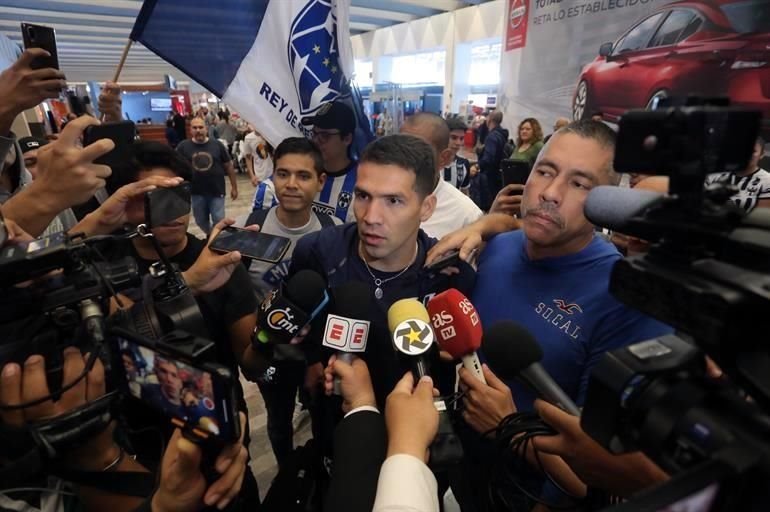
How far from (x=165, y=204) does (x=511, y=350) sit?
82cm

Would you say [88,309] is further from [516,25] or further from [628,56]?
[516,25]

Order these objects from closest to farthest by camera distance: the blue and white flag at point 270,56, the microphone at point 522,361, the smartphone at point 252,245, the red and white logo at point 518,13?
1. the microphone at point 522,361
2. the smartphone at point 252,245
3. the blue and white flag at point 270,56
4. the red and white logo at point 518,13

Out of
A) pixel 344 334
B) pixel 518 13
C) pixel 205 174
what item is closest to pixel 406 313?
pixel 344 334

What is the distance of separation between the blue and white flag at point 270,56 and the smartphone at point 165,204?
57.3 inches

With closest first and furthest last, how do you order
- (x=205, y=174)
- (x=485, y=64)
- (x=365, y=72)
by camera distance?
(x=205, y=174) < (x=485, y=64) < (x=365, y=72)

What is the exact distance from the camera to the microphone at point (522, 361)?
799 mm

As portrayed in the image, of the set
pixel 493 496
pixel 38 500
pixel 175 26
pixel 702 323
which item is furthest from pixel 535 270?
pixel 175 26

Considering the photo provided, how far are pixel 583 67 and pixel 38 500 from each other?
621 centimetres

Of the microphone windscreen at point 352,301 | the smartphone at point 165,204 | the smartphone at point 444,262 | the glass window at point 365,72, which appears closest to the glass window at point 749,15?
the smartphone at point 444,262

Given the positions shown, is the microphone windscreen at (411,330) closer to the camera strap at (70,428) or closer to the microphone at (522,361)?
the microphone at (522,361)

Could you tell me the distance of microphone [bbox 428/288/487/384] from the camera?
3.26 feet

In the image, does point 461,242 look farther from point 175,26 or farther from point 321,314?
point 175,26

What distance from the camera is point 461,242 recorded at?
56.9 inches

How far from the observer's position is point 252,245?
1.25 m
